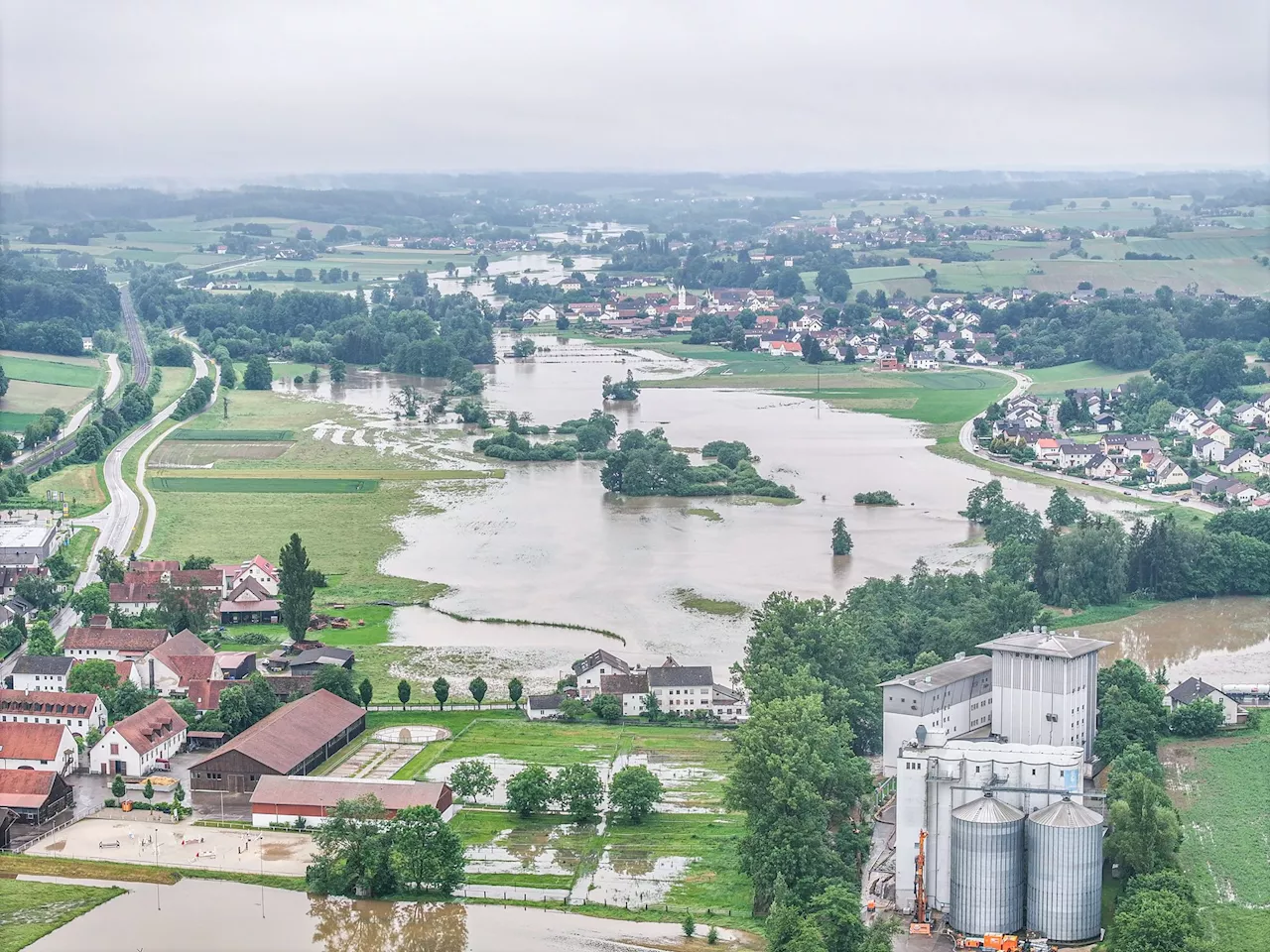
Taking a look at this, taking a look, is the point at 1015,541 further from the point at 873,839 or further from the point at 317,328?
the point at 317,328

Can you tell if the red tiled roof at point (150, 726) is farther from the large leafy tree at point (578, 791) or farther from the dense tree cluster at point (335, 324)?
the dense tree cluster at point (335, 324)

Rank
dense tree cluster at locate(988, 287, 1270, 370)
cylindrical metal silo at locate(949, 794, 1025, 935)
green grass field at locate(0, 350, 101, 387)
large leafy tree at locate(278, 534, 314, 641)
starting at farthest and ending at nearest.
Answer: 1. dense tree cluster at locate(988, 287, 1270, 370)
2. green grass field at locate(0, 350, 101, 387)
3. large leafy tree at locate(278, 534, 314, 641)
4. cylindrical metal silo at locate(949, 794, 1025, 935)

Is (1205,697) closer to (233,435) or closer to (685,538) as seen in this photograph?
(685,538)

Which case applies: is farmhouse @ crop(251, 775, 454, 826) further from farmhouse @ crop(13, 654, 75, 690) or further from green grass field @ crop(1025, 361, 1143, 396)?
green grass field @ crop(1025, 361, 1143, 396)

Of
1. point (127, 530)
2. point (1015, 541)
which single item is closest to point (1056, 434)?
point (1015, 541)

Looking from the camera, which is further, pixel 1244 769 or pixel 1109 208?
pixel 1109 208

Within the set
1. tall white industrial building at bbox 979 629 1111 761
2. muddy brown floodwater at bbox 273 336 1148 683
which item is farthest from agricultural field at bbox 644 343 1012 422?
tall white industrial building at bbox 979 629 1111 761

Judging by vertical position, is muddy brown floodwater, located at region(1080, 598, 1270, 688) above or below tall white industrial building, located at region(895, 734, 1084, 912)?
below
